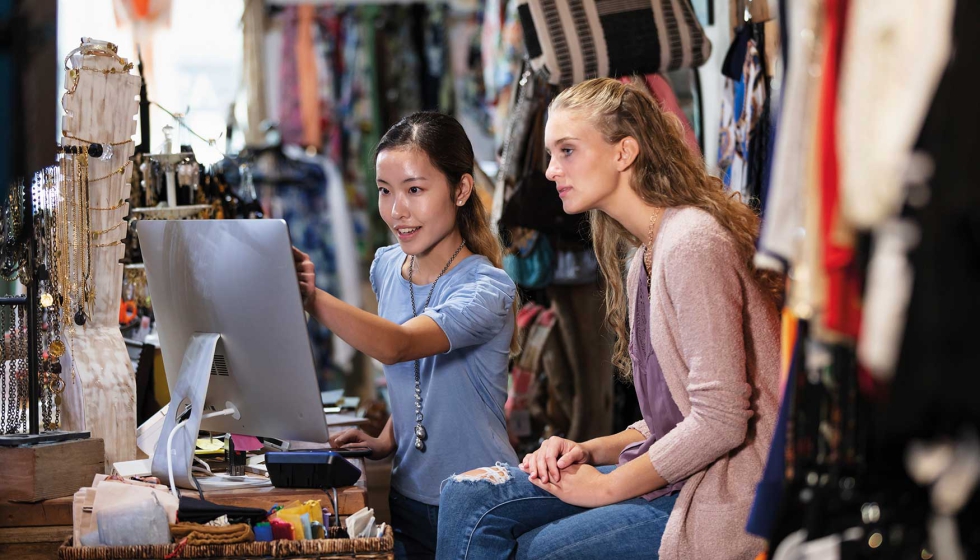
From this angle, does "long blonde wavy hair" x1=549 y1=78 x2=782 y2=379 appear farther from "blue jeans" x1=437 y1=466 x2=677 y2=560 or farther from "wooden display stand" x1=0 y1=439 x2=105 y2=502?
"wooden display stand" x1=0 y1=439 x2=105 y2=502

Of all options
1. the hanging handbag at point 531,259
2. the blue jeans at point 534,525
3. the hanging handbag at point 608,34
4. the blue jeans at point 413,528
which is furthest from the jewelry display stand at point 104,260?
the hanging handbag at point 531,259

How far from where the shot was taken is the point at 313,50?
17.0ft

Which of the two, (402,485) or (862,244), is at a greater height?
(862,244)

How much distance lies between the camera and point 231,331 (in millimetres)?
1599

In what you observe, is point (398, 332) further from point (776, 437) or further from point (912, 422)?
point (912, 422)

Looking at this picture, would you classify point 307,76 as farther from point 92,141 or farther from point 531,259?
point 92,141

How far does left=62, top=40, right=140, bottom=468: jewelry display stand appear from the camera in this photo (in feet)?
6.11

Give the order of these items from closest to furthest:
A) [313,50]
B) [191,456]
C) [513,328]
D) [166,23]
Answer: [191,456] → [513,328] → [166,23] → [313,50]

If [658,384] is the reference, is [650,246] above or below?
above

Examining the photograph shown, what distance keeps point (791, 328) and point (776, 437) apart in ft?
0.37

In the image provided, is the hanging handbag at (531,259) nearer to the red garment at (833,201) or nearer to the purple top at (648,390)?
the purple top at (648,390)

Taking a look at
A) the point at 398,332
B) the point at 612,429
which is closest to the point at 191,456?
the point at 398,332

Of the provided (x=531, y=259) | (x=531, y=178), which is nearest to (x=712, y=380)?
(x=531, y=178)

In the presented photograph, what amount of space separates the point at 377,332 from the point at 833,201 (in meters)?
0.99
